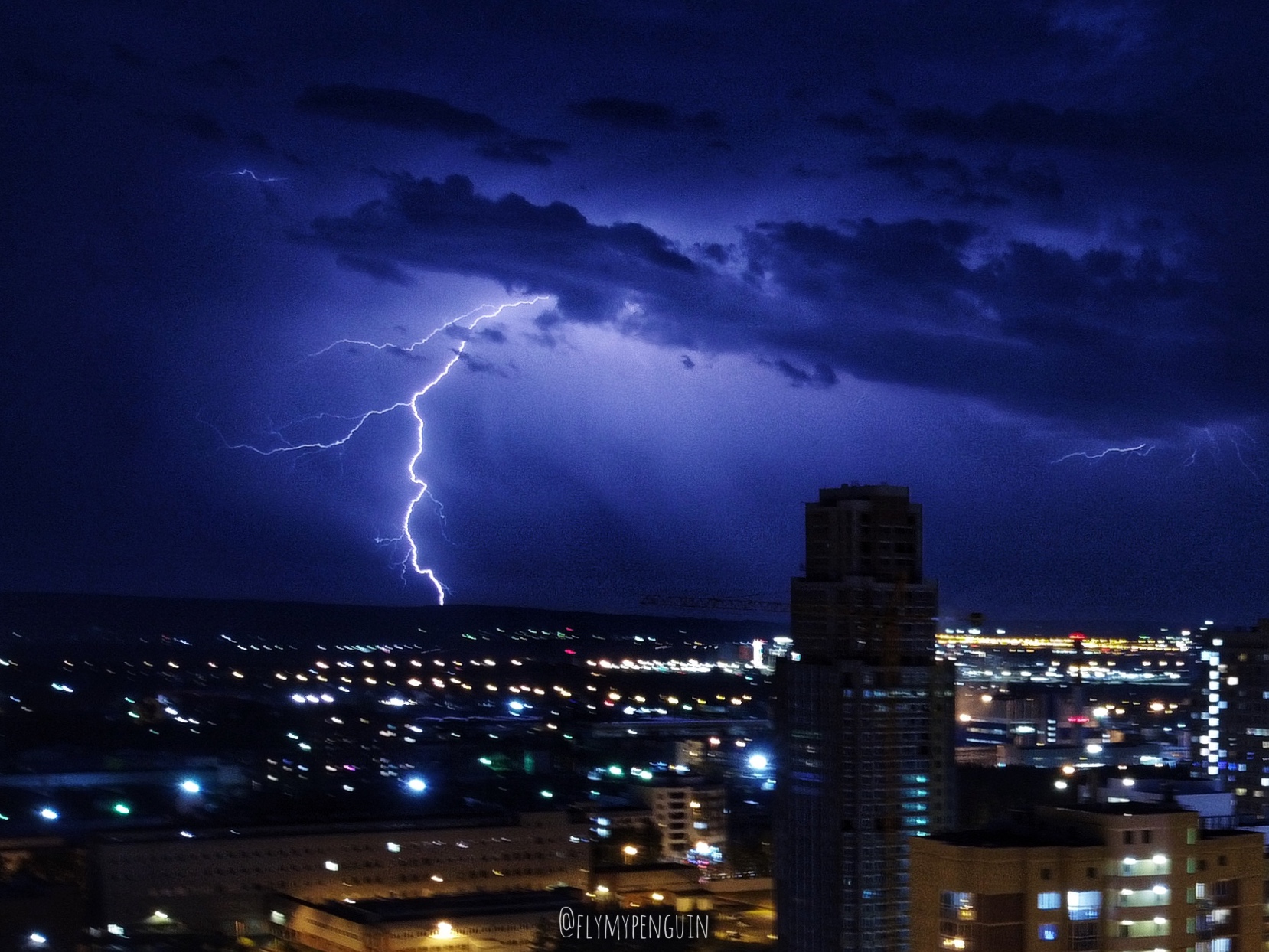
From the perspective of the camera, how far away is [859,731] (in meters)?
13.9

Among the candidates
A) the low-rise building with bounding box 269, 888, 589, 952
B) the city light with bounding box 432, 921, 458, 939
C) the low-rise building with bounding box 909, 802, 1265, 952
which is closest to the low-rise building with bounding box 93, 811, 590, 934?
the low-rise building with bounding box 269, 888, 589, 952

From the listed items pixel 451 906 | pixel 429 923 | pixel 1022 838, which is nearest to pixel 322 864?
pixel 451 906

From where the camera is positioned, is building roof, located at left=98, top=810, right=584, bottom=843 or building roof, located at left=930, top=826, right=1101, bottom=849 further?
building roof, located at left=98, top=810, right=584, bottom=843

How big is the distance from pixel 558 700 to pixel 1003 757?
18550mm

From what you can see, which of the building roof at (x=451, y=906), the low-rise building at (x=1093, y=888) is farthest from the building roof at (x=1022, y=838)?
the building roof at (x=451, y=906)

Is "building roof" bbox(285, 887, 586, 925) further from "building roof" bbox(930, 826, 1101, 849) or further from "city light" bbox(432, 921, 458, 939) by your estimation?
"building roof" bbox(930, 826, 1101, 849)

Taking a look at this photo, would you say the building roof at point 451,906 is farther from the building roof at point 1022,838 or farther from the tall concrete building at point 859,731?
the building roof at point 1022,838

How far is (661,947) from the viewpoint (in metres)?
14.8

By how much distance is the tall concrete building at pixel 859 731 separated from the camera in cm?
1353

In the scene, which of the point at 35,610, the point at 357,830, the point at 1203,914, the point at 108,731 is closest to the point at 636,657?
the point at 35,610

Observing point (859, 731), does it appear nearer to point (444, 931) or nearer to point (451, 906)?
point (444, 931)

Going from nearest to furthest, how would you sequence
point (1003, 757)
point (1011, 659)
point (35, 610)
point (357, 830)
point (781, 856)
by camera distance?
point (781, 856) → point (357, 830) → point (1003, 757) → point (1011, 659) → point (35, 610)

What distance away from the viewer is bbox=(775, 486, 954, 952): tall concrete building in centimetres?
1353

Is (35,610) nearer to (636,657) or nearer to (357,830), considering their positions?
(636,657)
